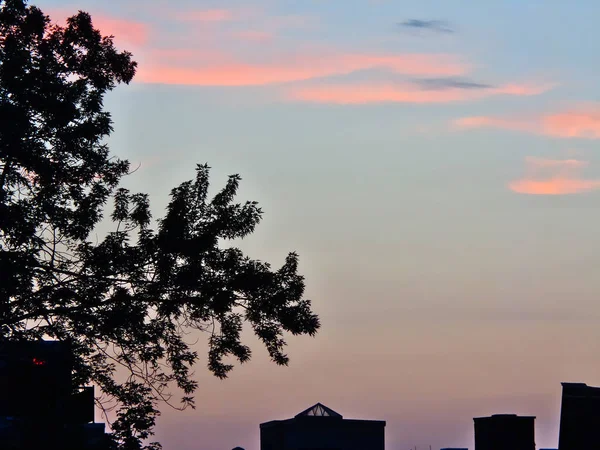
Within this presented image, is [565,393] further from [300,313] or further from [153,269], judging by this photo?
[153,269]

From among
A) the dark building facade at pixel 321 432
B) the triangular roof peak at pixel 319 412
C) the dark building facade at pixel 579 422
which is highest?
the triangular roof peak at pixel 319 412

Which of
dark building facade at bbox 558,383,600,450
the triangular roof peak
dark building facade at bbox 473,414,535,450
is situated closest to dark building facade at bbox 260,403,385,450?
the triangular roof peak

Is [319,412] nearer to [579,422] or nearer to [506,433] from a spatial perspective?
[506,433]

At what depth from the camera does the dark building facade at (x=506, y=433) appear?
155 ft

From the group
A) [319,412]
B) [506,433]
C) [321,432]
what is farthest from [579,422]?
[319,412]

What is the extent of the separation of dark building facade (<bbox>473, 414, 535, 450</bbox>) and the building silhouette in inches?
921

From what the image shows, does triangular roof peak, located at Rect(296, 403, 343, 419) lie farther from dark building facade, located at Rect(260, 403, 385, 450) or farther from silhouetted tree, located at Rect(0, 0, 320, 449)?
silhouetted tree, located at Rect(0, 0, 320, 449)

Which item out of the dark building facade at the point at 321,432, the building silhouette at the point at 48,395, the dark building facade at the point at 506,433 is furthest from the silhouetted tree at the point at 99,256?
the dark building facade at the point at 321,432

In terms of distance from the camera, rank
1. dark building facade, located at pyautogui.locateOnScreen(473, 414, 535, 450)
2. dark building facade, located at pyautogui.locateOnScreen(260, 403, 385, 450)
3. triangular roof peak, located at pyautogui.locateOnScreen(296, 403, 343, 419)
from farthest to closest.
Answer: triangular roof peak, located at pyautogui.locateOnScreen(296, 403, 343, 419) < dark building facade, located at pyautogui.locateOnScreen(260, 403, 385, 450) < dark building facade, located at pyautogui.locateOnScreen(473, 414, 535, 450)

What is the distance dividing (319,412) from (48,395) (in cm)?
6430

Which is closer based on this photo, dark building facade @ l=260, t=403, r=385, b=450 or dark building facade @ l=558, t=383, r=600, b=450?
dark building facade @ l=558, t=383, r=600, b=450

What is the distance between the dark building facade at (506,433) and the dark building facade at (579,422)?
43.3 ft

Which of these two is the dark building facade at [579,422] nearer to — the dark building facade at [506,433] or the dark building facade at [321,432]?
the dark building facade at [506,433]

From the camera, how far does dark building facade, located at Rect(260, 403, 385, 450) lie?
87062 mm
